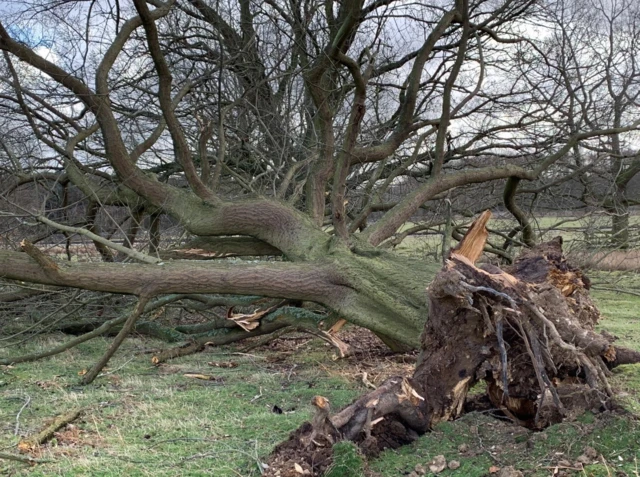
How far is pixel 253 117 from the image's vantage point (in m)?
8.50

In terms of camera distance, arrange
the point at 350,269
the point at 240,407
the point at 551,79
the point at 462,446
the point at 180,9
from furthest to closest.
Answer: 1. the point at 551,79
2. the point at 180,9
3. the point at 350,269
4. the point at 240,407
5. the point at 462,446

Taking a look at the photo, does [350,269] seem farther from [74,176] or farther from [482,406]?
[74,176]

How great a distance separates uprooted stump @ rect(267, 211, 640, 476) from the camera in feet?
9.51

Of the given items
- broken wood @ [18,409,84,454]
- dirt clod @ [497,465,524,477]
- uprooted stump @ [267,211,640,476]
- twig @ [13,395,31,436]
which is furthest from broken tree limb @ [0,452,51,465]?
dirt clod @ [497,465,524,477]

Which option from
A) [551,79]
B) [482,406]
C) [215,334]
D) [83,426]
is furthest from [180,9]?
[482,406]

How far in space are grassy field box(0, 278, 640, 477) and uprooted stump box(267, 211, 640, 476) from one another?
13 cm

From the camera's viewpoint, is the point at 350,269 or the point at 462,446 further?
the point at 350,269

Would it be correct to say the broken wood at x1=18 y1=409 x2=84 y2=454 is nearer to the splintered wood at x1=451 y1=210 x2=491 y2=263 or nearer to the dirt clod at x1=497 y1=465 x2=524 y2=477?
the dirt clod at x1=497 y1=465 x2=524 y2=477

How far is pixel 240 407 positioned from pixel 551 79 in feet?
22.8

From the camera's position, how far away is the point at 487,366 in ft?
10.8

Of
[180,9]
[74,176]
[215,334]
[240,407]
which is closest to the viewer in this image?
[240,407]

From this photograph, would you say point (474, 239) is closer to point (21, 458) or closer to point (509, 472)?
point (509, 472)

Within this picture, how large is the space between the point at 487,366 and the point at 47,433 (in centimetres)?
257

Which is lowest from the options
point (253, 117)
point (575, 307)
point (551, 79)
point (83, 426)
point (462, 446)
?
point (83, 426)
